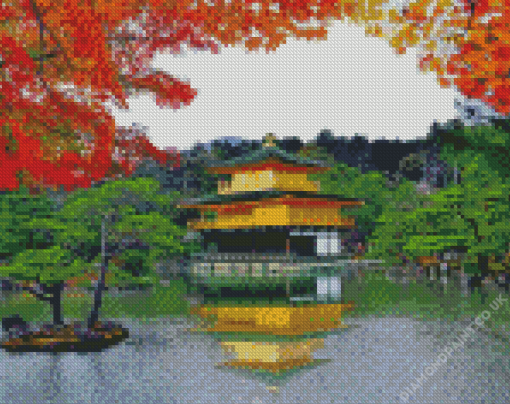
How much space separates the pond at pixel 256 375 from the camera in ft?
20.7

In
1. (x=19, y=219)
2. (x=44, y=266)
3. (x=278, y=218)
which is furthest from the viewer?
(x=278, y=218)

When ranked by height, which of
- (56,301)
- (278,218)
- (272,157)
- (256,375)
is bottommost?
(256,375)

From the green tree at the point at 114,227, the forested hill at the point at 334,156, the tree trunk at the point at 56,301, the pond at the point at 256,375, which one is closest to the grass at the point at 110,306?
the green tree at the point at 114,227

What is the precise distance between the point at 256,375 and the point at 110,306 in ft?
33.3

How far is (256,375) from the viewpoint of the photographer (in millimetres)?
7559

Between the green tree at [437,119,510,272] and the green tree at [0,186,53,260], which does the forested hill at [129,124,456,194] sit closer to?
the green tree at [437,119,510,272]

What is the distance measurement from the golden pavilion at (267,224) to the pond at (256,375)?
37.4ft

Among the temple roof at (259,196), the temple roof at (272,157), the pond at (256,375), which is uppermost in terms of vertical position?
the temple roof at (272,157)

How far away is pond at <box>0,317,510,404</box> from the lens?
6.31 metres

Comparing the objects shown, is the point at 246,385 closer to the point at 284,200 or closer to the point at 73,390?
the point at 73,390

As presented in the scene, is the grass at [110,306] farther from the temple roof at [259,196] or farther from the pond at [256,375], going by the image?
the pond at [256,375]

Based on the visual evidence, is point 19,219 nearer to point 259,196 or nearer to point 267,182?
point 259,196

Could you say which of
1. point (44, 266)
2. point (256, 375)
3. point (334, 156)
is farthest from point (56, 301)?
point (334, 156)

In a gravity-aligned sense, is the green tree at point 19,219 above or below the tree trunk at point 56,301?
above
